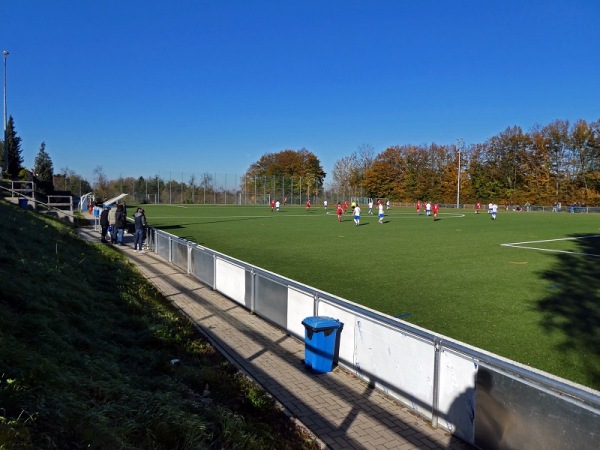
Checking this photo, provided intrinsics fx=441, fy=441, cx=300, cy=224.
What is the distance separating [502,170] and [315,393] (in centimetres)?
8457

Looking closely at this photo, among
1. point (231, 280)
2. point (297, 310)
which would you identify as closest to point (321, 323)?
point (297, 310)

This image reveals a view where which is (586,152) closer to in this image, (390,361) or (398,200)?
(398,200)

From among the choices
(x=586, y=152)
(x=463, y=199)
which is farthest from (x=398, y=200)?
(x=586, y=152)

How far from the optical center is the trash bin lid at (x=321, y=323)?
598 cm

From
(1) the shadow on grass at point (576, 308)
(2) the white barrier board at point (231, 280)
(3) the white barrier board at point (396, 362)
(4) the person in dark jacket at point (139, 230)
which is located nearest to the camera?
(3) the white barrier board at point (396, 362)

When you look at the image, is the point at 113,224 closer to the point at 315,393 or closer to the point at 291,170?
the point at 315,393

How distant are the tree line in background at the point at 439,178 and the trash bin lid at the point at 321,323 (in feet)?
210

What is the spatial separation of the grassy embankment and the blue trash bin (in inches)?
40.0

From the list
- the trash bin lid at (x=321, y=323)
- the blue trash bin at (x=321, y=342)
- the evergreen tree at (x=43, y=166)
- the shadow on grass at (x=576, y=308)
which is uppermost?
the evergreen tree at (x=43, y=166)

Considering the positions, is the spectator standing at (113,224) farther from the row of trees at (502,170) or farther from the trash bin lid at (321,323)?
the row of trees at (502,170)

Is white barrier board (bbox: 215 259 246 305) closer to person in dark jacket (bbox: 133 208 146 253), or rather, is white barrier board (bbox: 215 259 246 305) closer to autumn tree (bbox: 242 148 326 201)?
person in dark jacket (bbox: 133 208 146 253)

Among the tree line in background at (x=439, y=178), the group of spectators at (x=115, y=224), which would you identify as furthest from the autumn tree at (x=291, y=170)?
the group of spectators at (x=115, y=224)

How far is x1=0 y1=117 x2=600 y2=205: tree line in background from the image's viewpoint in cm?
7244

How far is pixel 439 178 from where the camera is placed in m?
88.3
